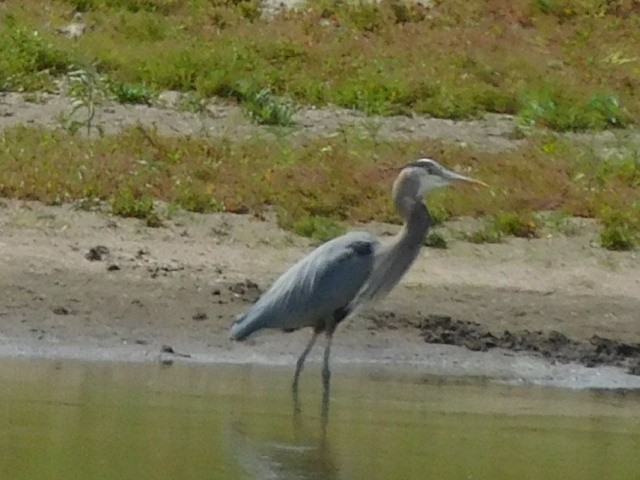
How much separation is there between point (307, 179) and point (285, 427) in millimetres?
5046

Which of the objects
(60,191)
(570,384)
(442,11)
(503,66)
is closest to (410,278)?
(570,384)

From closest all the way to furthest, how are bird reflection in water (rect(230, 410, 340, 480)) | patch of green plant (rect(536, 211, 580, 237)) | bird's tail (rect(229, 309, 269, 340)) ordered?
bird reflection in water (rect(230, 410, 340, 480)) < bird's tail (rect(229, 309, 269, 340)) < patch of green plant (rect(536, 211, 580, 237))

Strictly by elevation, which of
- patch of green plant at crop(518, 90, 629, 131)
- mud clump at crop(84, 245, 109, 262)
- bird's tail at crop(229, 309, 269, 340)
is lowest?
bird's tail at crop(229, 309, 269, 340)

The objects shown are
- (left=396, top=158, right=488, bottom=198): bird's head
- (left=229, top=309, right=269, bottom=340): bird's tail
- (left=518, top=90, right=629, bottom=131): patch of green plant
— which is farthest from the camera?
(left=518, top=90, right=629, bottom=131): patch of green plant

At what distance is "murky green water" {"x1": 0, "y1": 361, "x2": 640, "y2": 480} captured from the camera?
23.7 ft

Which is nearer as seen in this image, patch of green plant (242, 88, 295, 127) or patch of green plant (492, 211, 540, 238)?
patch of green plant (492, 211, 540, 238)

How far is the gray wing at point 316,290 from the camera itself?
31.2 feet

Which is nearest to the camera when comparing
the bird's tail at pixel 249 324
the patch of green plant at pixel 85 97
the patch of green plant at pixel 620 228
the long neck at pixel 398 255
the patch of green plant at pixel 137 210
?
the bird's tail at pixel 249 324

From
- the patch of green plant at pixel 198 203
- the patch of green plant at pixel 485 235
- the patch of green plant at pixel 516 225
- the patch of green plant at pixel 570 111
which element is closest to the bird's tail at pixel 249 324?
the patch of green plant at pixel 198 203

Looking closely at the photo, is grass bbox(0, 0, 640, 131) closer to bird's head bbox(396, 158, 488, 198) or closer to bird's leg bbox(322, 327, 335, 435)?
bird's head bbox(396, 158, 488, 198)

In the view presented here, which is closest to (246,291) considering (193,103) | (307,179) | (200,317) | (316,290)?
(200,317)

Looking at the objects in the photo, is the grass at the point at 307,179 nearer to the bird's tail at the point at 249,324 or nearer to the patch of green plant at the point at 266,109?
the patch of green plant at the point at 266,109

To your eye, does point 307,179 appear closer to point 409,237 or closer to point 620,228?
point 620,228

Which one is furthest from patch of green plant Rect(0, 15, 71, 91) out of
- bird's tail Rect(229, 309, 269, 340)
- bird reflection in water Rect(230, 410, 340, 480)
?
bird reflection in water Rect(230, 410, 340, 480)
